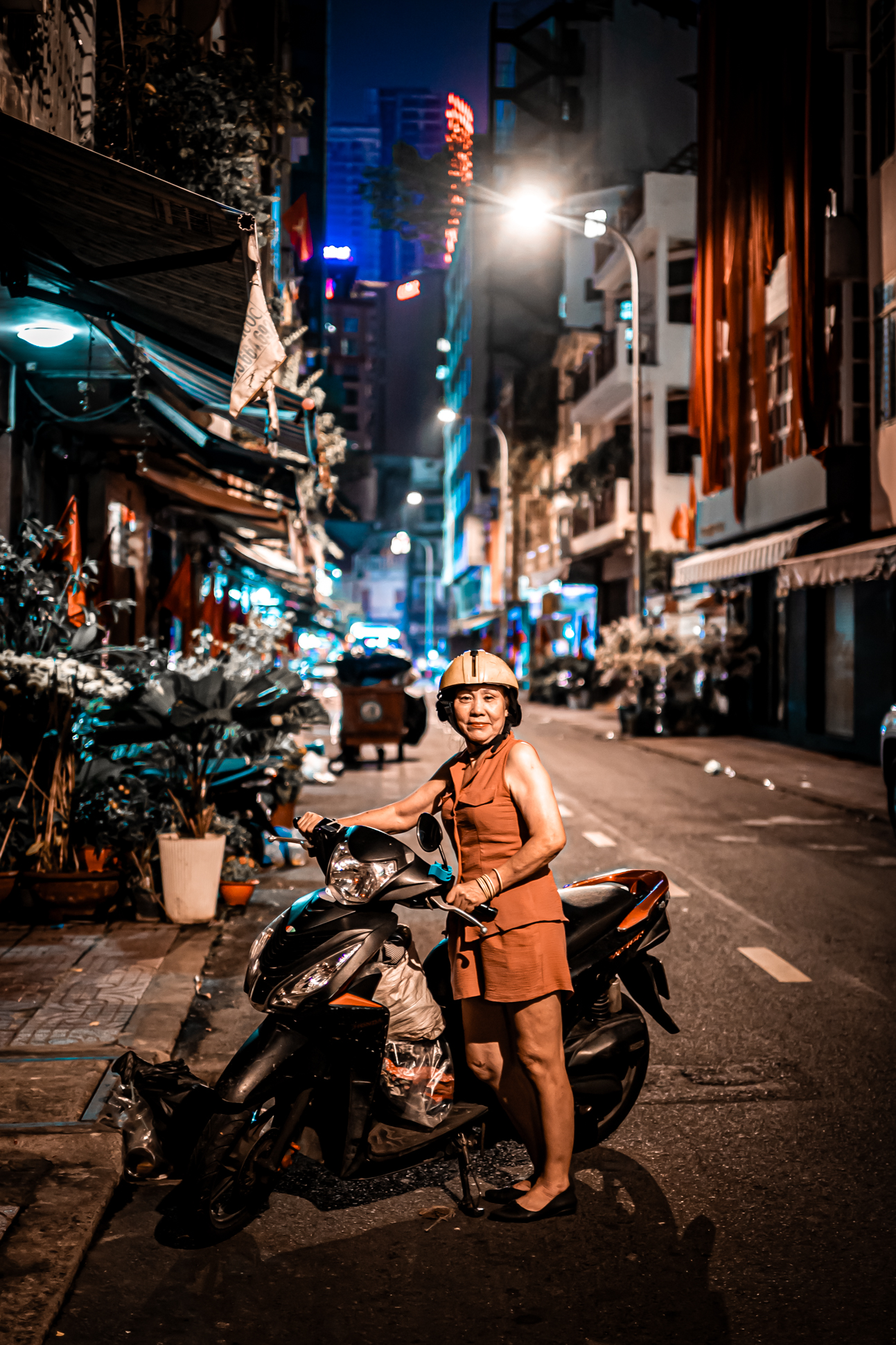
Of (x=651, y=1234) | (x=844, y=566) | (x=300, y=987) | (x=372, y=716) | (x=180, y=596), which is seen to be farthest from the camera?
(x=372, y=716)

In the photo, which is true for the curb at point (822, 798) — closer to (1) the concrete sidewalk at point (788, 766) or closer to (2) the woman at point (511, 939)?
(1) the concrete sidewalk at point (788, 766)

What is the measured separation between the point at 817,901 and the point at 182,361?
6.18 m

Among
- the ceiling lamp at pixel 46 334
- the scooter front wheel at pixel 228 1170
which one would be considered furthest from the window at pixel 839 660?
the scooter front wheel at pixel 228 1170

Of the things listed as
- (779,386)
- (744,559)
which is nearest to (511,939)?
(744,559)

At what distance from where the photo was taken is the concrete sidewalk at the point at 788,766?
14.4 m

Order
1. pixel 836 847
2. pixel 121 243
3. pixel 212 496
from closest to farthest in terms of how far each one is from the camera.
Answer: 1. pixel 121 243
2. pixel 836 847
3. pixel 212 496

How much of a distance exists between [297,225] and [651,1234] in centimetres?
2813

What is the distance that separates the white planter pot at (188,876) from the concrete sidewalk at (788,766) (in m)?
8.15

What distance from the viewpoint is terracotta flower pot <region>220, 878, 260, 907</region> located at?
25.7ft

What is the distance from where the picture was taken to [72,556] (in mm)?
9406

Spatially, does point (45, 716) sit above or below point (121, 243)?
below

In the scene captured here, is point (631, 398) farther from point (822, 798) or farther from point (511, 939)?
point (511, 939)

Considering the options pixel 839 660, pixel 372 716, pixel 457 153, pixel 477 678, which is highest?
pixel 457 153

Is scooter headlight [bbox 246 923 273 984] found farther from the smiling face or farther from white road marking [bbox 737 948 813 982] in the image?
white road marking [bbox 737 948 813 982]
